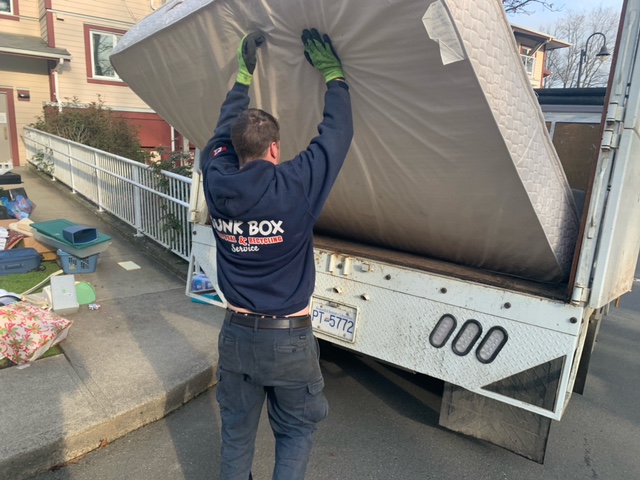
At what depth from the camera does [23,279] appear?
5.46 metres

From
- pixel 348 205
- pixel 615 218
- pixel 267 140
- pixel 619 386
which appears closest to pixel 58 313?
pixel 348 205

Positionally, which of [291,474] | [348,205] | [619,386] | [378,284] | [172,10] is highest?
[172,10]

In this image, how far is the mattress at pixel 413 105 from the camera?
5.90ft

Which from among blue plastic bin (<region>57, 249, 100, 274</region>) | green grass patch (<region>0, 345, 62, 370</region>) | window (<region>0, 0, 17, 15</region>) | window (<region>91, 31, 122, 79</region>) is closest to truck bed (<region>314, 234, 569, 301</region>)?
green grass patch (<region>0, 345, 62, 370</region>)

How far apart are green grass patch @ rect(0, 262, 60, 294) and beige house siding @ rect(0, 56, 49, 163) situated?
415 inches

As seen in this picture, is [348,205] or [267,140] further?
[348,205]

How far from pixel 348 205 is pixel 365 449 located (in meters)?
1.56

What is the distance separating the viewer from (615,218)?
→ 7.36 feet

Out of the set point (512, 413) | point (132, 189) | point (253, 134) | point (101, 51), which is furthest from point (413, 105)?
point (101, 51)

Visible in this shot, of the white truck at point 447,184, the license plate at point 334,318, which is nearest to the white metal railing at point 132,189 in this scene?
the white truck at point 447,184

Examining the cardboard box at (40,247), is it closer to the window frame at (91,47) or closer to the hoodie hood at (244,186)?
the hoodie hood at (244,186)

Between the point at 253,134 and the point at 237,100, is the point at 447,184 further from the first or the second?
the point at 237,100

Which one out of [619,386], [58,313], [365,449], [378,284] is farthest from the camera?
[58,313]

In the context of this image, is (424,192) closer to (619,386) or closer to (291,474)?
(291,474)
